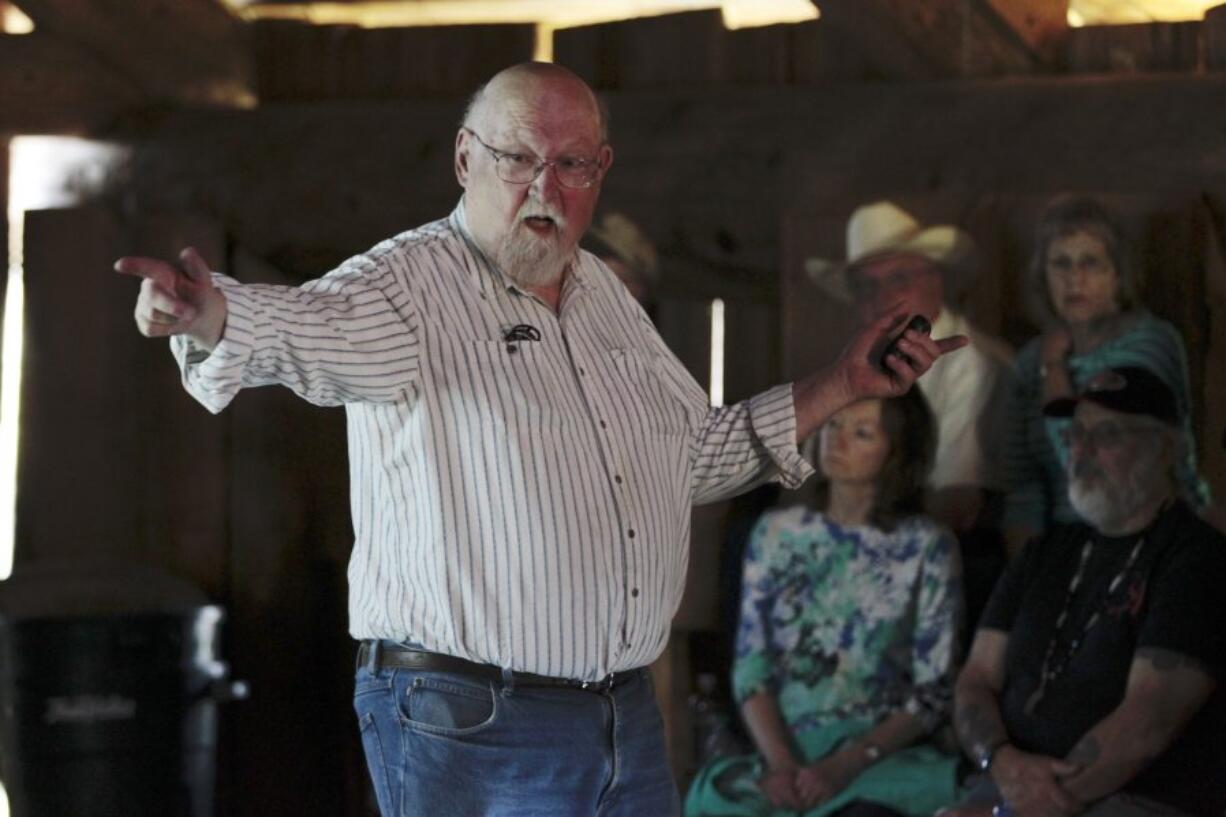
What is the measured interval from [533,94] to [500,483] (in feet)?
1.72

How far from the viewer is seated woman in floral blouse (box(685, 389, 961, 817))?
4500 millimetres

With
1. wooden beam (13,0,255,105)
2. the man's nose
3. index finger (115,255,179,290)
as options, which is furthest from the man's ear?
wooden beam (13,0,255,105)

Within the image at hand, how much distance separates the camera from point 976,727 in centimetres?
425

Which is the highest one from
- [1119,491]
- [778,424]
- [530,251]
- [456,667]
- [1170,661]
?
[530,251]

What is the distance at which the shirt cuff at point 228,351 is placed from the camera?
2.37m

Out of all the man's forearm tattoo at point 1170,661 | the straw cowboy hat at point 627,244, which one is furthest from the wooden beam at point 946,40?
the man's forearm tattoo at point 1170,661

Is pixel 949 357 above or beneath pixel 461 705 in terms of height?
above

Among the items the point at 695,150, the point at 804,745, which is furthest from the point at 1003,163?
the point at 804,745

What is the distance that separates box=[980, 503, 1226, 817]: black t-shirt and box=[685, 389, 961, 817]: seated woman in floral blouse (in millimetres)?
275

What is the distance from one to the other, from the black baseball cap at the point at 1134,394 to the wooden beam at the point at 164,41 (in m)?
2.34

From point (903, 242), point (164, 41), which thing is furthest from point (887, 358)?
point (164, 41)

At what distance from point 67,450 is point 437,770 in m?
2.92

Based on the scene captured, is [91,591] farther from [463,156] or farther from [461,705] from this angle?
[461,705]

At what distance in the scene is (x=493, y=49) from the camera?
203 inches
